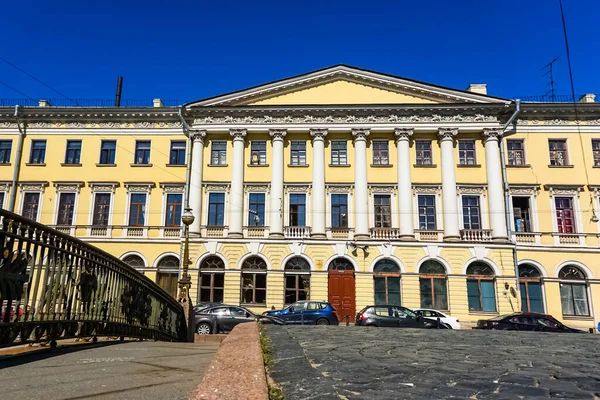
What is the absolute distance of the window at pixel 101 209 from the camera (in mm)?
28828

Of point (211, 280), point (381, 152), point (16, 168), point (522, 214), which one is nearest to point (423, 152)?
point (381, 152)

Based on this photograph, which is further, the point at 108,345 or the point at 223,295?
the point at 223,295

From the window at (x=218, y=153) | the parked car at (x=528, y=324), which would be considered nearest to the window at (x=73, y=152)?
the window at (x=218, y=153)

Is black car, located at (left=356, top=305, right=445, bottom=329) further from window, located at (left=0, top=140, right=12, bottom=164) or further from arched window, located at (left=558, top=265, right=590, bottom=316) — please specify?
window, located at (left=0, top=140, right=12, bottom=164)

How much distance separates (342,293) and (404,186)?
25.8 ft

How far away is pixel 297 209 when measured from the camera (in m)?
28.4

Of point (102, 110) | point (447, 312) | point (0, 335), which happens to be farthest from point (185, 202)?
point (0, 335)

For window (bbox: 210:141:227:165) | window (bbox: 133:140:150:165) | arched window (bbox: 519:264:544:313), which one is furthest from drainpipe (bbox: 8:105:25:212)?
arched window (bbox: 519:264:544:313)

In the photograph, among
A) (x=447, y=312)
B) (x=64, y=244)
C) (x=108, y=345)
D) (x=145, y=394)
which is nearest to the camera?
(x=145, y=394)

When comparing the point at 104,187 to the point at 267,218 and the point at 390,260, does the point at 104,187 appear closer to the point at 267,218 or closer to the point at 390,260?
the point at 267,218

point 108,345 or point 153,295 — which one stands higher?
point 153,295

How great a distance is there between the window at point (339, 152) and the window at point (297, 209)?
329cm

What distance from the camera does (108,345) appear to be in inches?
275

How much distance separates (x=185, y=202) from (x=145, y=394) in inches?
1017
